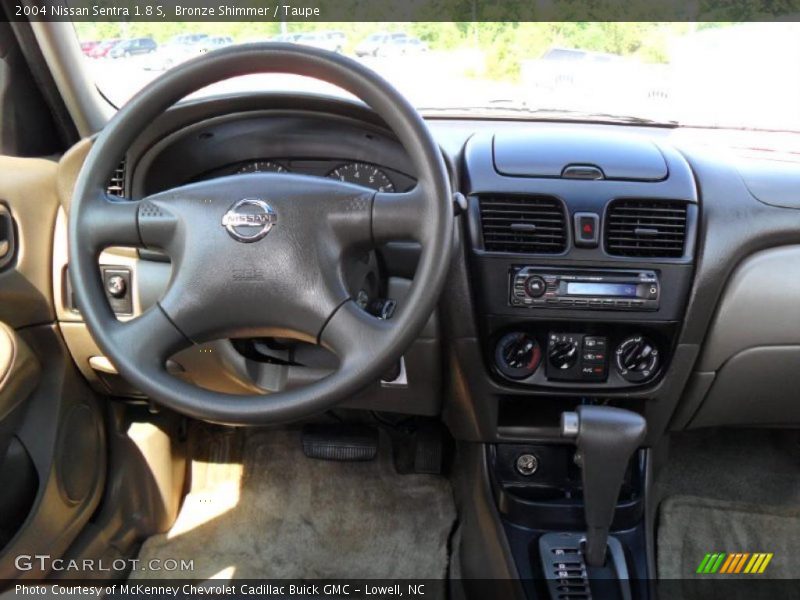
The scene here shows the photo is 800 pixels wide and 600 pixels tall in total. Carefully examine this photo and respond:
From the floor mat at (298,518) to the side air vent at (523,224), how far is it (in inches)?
40.1

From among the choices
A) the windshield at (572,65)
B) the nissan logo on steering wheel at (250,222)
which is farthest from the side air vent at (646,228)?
the nissan logo on steering wheel at (250,222)

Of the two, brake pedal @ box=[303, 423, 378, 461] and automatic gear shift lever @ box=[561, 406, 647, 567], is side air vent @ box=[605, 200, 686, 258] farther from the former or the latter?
brake pedal @ box=[303, 423, 378, 461]

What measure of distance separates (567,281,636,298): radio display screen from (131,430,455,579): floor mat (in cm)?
98

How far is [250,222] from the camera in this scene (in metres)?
1.25

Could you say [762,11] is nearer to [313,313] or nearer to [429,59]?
[429,59]

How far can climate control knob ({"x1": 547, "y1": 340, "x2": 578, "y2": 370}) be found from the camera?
5.54 ft

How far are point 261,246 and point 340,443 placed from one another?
3.99 ft

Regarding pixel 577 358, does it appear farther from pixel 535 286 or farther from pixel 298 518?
pixel 298 518

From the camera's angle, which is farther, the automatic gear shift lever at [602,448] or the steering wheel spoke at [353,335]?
the automatic gear shift lever at [602,448]

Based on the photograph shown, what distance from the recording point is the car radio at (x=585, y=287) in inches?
63.7

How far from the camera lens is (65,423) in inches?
75.5

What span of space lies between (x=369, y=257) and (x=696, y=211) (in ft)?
2.45

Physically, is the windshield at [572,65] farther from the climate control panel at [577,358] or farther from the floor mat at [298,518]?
the floor mat at [298,518]

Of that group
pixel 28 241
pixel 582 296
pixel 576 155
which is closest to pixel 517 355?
pixel 582 296
